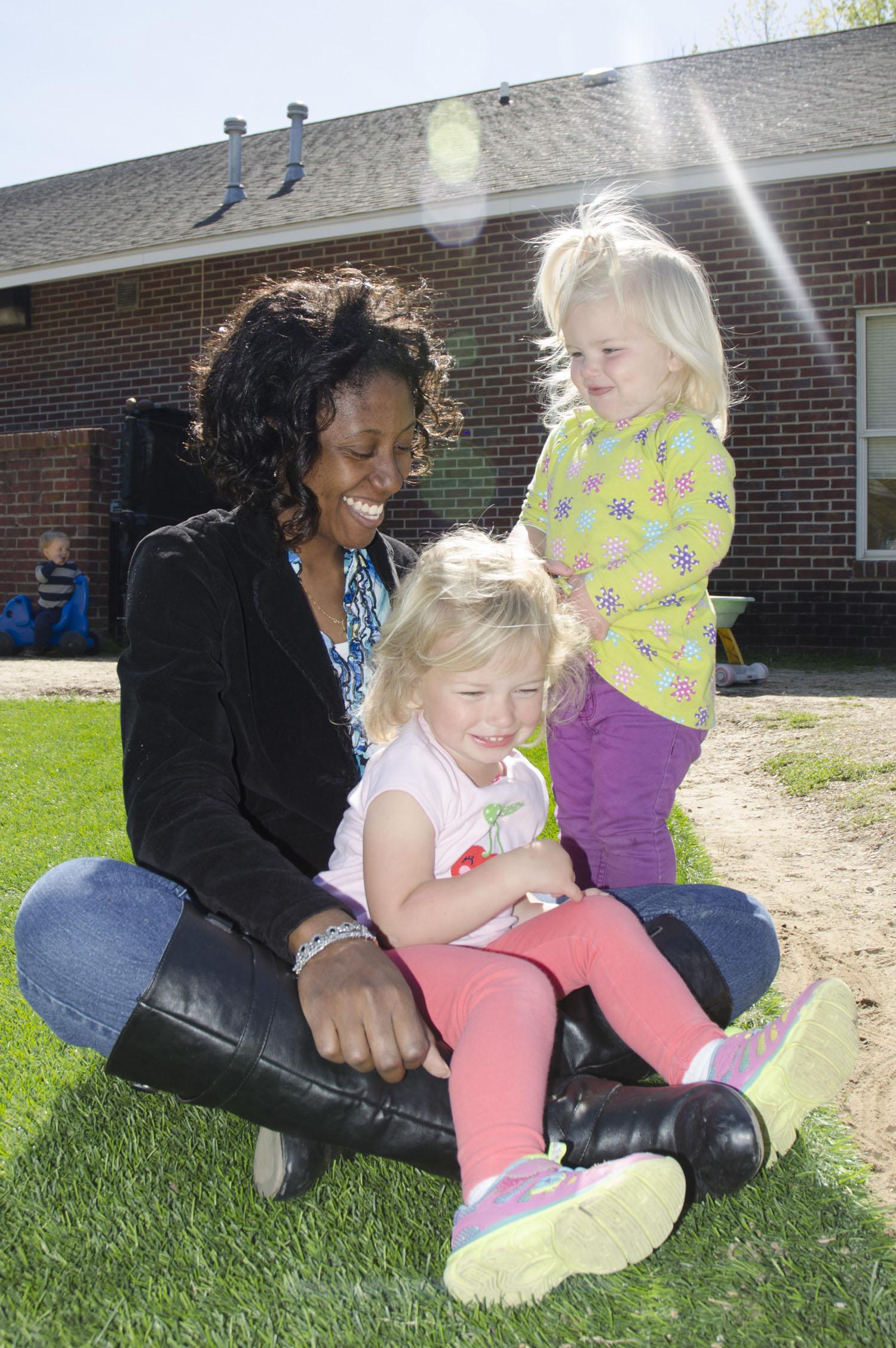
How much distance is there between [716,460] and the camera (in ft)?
7.82

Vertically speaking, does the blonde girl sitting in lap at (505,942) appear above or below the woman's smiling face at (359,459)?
below

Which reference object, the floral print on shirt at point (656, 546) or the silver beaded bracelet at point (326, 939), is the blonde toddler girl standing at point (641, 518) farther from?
the silver beaded bracelet at point (326, 939)

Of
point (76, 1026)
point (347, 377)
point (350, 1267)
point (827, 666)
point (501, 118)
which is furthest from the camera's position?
point (501, 118)

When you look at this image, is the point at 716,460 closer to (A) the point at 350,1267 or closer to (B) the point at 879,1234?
(B) the point at 879,1234

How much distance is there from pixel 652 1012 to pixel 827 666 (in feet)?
20.9

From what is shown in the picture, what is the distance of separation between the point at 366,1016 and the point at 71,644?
8.20 m

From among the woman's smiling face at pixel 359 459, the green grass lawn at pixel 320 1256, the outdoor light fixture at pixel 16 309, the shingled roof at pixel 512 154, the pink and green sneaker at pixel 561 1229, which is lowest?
the green grass lawn at pixel 320 1256

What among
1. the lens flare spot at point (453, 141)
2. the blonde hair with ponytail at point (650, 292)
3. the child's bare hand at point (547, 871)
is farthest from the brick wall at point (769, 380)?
the child's bare hand at point (547, 871)

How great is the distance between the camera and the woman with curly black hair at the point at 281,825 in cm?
147

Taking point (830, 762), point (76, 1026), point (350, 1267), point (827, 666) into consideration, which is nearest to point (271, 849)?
point (76, 1026)

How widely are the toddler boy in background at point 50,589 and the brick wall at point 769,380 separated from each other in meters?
2.96

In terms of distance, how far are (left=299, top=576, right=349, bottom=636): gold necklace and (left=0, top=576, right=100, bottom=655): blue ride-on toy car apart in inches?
289

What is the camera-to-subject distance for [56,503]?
33.3ft

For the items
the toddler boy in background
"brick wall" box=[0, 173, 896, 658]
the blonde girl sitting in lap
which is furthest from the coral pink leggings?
the toddler boy in background
